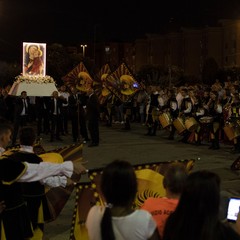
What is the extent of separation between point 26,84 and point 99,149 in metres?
6.66

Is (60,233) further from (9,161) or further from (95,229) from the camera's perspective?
(95,229)

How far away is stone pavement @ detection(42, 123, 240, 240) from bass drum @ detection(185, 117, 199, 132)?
0.55 metres

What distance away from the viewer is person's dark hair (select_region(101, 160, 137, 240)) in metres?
2.95

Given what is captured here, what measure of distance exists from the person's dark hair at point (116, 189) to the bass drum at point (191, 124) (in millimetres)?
13023

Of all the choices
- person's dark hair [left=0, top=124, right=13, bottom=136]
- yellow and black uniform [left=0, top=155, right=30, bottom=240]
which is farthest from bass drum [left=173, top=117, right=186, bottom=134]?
yellow and black uniform [left=0, top=155, right=30, bottom=240]

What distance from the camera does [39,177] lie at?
4281mm

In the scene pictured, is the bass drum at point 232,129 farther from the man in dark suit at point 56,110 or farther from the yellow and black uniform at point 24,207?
the yellow and black uniform at point 24,207

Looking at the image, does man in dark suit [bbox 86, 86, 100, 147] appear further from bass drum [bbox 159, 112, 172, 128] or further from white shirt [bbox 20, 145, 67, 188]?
white shirt [bbox 20, 145, 67, 188]

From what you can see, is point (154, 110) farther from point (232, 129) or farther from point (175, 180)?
point (175, 180)

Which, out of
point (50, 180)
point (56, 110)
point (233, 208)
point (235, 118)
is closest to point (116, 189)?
point (233, 208)

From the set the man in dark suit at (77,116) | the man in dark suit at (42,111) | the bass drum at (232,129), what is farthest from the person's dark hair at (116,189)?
the man in dark suit at (42,111)

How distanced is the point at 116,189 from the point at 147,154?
11.0 meters

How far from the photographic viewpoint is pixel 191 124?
15867mm

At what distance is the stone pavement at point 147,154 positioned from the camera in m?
8.87
